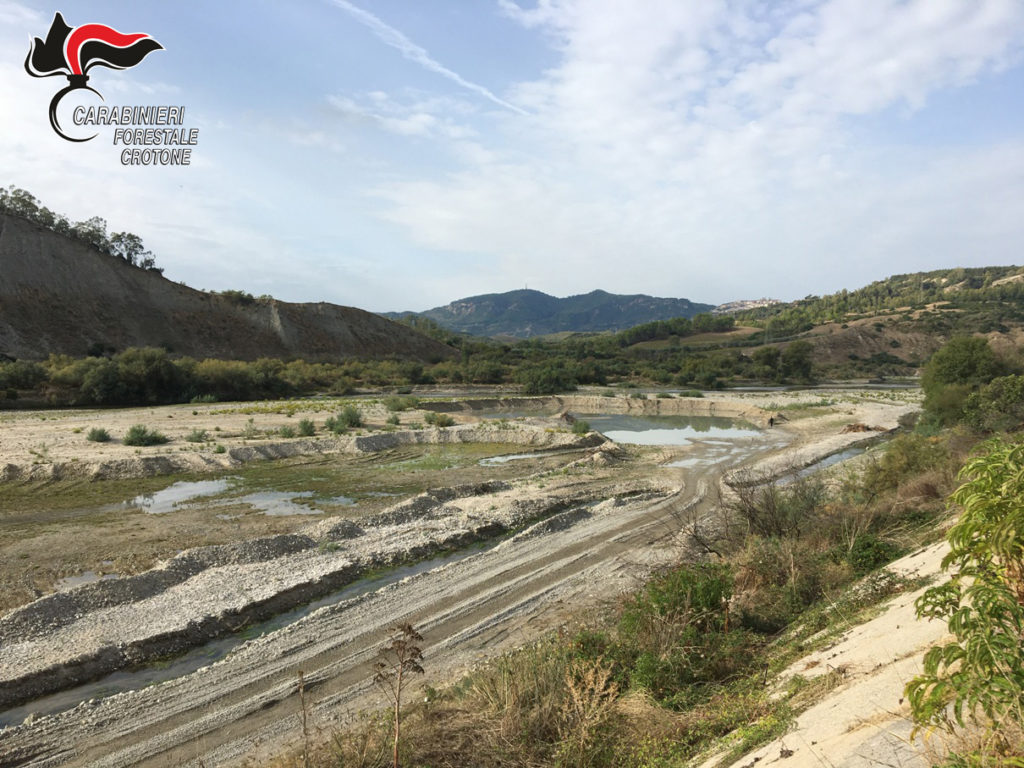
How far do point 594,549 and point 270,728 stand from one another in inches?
351

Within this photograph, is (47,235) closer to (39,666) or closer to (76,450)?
(76,450)

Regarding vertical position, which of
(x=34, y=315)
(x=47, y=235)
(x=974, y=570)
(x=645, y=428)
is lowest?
(x=645, y=428)

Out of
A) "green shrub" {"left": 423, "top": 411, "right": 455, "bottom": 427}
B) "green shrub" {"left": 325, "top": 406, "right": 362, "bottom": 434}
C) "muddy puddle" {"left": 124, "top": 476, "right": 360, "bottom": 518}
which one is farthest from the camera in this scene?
"green shrub" {"left": 423, "top": 411, "right": 455, "bottom": 427}

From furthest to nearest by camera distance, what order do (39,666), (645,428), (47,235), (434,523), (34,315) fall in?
(47,235), (34,315), (645,428), (434,523), (39,666)

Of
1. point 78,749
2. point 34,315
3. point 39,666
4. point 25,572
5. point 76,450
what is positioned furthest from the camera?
point 34,315

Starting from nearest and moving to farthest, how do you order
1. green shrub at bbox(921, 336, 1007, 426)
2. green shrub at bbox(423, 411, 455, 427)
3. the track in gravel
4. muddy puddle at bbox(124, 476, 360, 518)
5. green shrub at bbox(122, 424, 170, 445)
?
the track in gravel, muddy puddle at bbox(124, 476, 360, 518), green shrub at bbox(921, 336, 1007, 426), green shrub at bbox(122, 424, 170, 445), green shrub at bbox(423, 411, 455, 427)

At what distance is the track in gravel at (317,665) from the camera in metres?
7.13

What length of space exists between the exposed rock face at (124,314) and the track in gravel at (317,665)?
6377 centimetres

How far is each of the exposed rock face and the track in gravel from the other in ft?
209

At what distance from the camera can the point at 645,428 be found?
44.3 metres

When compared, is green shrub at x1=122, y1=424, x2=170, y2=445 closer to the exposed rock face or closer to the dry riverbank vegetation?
the dry riverbank vegetation

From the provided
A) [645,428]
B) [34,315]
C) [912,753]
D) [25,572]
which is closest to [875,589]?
[912,753]

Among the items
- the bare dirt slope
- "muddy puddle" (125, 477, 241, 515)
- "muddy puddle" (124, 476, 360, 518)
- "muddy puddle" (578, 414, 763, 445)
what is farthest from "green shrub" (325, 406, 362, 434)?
the bare dirt slope

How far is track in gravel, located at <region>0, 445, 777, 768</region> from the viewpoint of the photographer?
713 centimetres
